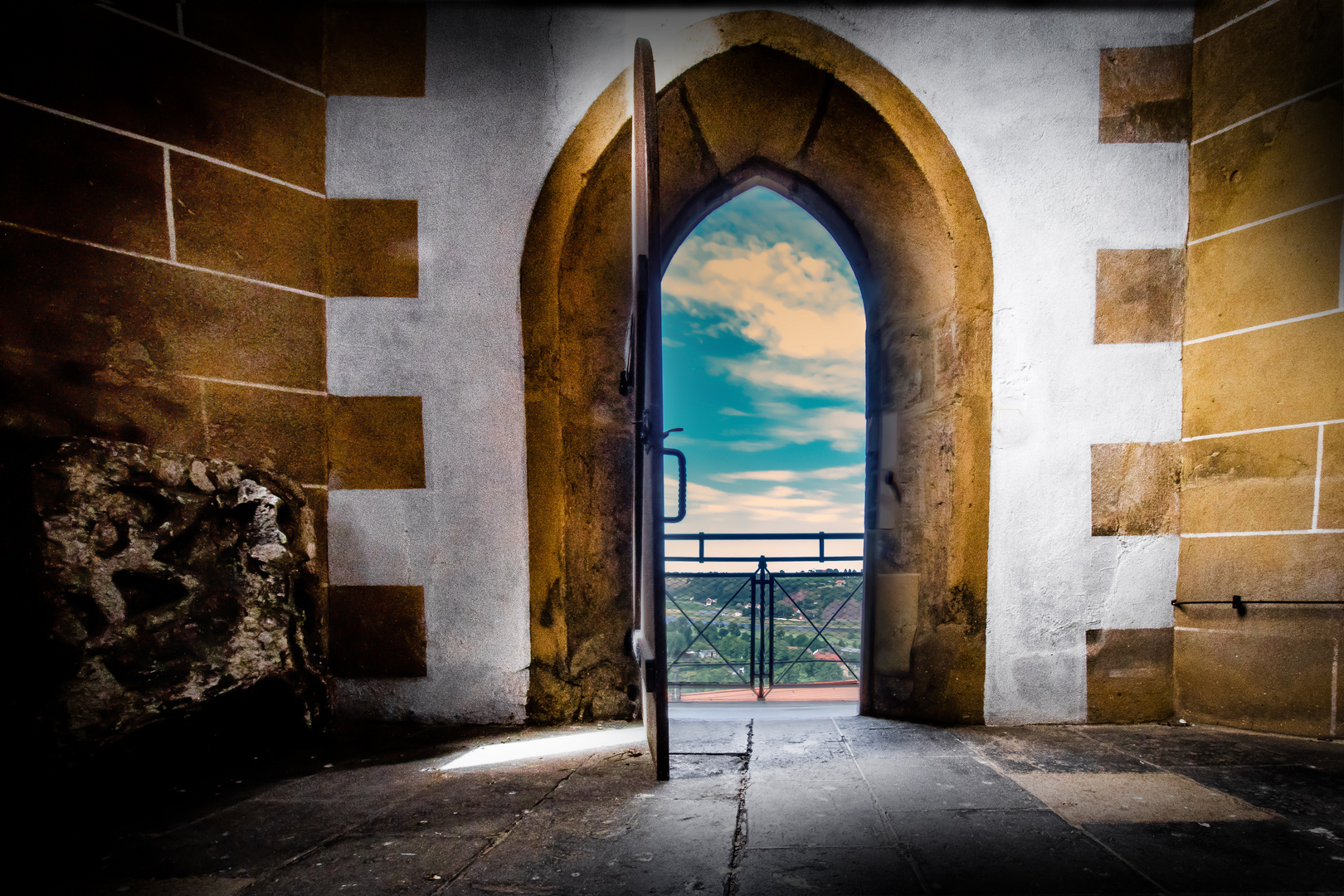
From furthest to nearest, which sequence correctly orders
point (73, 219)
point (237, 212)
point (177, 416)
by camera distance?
point (237, 212) → point (177, 416) → point (73, 219)

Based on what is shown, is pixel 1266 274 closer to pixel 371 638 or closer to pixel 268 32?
pixel 371 638

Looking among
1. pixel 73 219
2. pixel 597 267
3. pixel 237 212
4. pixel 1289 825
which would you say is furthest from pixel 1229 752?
pixel 73 219

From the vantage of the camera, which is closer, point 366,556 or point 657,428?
point 657,428

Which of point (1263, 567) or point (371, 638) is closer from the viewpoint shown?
point (1263, 567)

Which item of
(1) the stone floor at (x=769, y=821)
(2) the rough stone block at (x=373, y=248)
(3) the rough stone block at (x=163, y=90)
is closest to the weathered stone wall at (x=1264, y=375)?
(1) the stone floor at (x=769, y=821)

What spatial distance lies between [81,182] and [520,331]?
1.42 m

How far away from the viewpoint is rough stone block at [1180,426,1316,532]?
205 cm

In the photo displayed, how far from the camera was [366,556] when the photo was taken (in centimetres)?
232

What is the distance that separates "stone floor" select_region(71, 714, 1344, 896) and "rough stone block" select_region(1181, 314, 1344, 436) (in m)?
1.13

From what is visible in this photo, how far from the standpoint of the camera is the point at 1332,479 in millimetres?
1996

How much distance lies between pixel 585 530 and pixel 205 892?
144 centimetres

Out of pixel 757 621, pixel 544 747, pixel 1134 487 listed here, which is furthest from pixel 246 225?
pixel 757 621

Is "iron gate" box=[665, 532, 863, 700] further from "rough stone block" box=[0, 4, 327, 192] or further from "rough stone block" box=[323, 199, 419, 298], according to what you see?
"rough stone block" box=[0, 4, 327, 192]

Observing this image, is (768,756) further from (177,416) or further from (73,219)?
(73,219)
